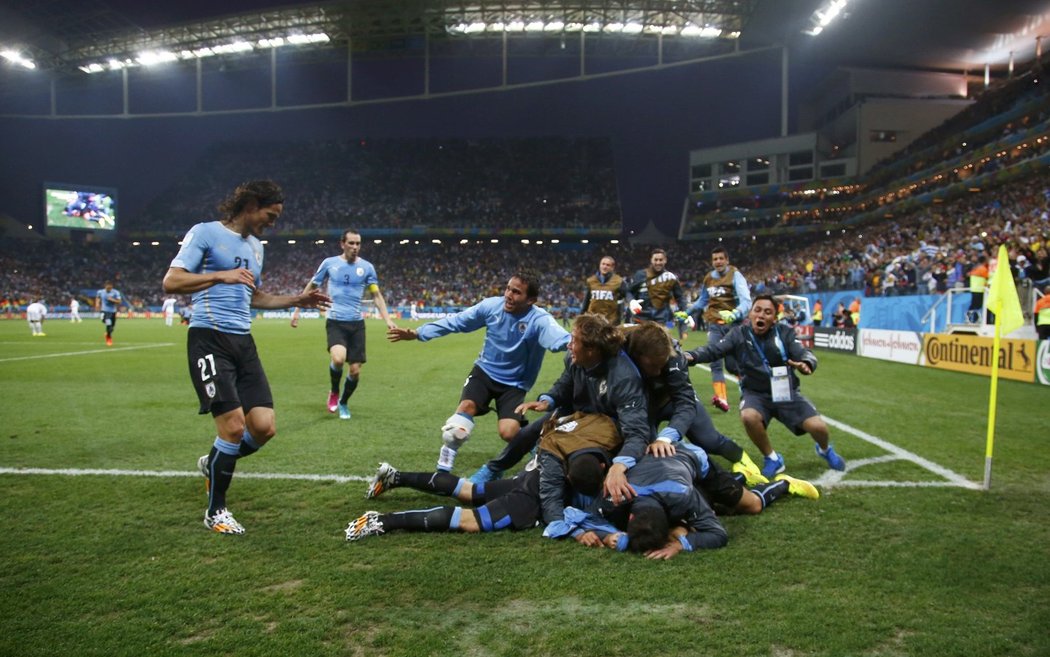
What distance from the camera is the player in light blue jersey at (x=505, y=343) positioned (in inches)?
215

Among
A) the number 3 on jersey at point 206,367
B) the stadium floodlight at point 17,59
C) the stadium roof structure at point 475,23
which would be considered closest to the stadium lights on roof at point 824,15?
the stadium roof structure at point 475,23

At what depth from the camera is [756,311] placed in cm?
607

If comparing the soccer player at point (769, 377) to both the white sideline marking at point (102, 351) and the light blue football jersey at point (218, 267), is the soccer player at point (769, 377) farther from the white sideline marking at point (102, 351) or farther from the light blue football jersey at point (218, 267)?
the white sideline marking at point (102, 351)

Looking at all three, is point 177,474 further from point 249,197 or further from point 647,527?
point 647,527

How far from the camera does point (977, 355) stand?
1447 centimetres

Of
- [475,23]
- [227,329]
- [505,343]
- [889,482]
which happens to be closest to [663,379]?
[505,343]

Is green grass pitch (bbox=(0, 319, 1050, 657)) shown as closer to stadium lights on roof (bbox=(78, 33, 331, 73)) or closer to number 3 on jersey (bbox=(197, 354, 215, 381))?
number 3 on jersey (bbox=(197, 354, 215, 381))

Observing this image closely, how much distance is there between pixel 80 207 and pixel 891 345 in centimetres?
6885

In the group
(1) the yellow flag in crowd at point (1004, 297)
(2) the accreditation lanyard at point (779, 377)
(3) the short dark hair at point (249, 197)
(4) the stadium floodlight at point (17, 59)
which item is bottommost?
(2) the accreditation lanyard at point (779, 377)

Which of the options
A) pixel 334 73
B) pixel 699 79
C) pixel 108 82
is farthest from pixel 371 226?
pixel 699 79

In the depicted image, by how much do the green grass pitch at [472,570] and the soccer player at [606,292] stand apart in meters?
3.99

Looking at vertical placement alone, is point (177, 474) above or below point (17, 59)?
below

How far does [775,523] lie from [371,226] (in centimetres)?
6359

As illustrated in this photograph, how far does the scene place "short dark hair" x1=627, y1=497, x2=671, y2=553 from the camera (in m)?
3.74
